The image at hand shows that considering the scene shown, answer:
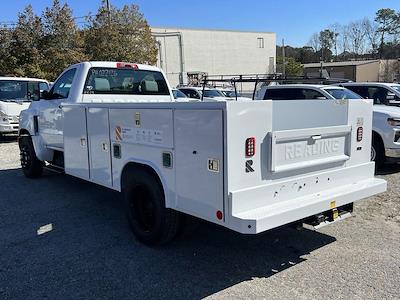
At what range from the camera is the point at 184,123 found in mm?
3916

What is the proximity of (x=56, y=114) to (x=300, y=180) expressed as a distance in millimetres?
4500

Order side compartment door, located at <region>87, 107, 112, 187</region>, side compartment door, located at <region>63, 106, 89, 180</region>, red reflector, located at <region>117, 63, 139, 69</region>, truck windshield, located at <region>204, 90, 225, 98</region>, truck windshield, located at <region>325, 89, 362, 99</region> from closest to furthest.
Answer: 1. side compartment door, located at <region>87, 107, 112, 187</region>
2. side compartment door, located at <region>63, 106, 89, 180</region>
3. red reflector, located at <region>117, 63, 139, 69</region>
4. truck windshield, located at <region>325, 89, 362, 99</region>
5. truck windshield, located at <region>204, 90, 225, 98</region>

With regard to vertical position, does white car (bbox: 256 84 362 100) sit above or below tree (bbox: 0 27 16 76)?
below

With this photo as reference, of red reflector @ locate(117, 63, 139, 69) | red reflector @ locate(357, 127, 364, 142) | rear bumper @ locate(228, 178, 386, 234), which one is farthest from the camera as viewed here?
red reflector @ locate(117, 63, 139, 69)

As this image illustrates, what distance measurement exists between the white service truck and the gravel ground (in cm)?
45

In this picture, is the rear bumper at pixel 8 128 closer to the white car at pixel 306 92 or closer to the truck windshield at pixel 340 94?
the white car at pixel 306 92

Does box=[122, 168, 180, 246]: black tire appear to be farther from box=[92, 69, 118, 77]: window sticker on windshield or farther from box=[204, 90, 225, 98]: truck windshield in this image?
box=[204, 90, 225, 98]: truck windshield

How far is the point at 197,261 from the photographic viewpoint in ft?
14.8

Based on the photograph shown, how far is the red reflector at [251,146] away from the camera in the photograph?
12.1ft

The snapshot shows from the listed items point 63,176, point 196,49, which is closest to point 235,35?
point 196,49

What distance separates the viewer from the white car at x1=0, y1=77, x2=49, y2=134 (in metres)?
15.1

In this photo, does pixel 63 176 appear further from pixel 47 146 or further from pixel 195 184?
pixel 195 184

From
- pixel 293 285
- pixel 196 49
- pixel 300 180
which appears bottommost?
pixel 293 285

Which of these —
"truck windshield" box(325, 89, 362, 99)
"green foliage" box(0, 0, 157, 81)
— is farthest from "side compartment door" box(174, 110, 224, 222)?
"green foliage" box(0, 0, 157, 81)
